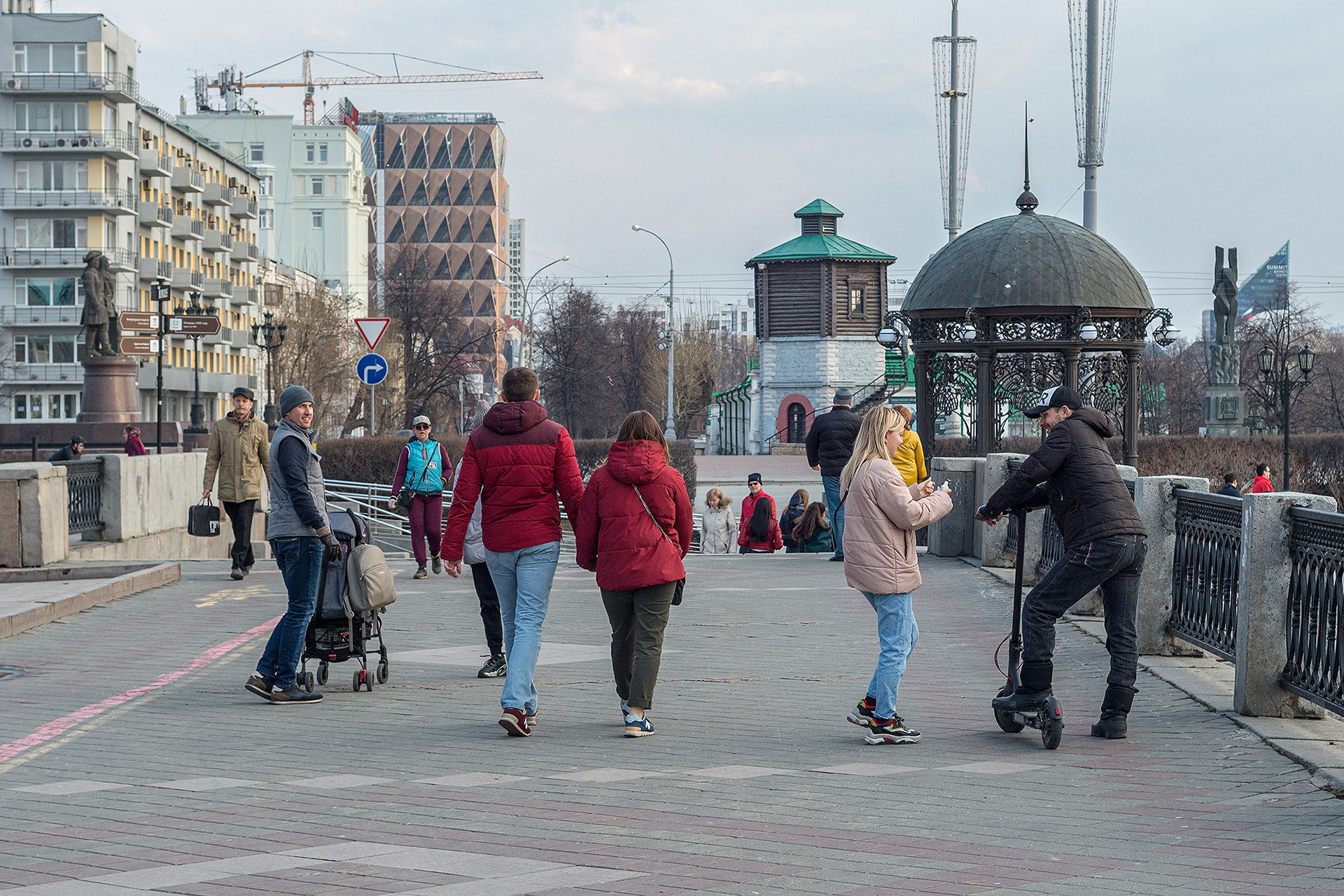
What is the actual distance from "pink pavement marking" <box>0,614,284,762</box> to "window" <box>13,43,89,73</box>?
73911 millimetres

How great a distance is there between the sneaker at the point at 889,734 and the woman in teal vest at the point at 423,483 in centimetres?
878

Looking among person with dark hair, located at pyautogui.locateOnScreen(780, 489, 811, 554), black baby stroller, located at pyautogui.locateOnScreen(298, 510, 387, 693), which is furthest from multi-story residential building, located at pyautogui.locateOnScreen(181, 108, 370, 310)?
black baby stroller, located at pyautogui.locateOnScreen(298, 510, 387, 693)

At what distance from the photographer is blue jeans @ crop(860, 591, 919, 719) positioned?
7.32 metres

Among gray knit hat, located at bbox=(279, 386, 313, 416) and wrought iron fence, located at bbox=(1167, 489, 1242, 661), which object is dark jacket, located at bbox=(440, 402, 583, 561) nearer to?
gray knit hat, located at bbox=(279, 386, 313, 416)

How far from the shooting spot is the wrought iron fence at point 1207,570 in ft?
27.8

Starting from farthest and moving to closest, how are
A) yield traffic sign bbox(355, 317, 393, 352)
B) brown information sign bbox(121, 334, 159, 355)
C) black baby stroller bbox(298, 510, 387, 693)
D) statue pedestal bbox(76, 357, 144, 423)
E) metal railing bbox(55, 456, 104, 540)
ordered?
statue pedestal bbox(76, 357, 144, 423)
brown information sign bbox(121, 334, 159, 355)
yield traffic sign bbox(355, 317, 393, 352)
metal railing bbox(55, 456, 104, 540)
black baby stroller bbox(298, 510, 387, 693)

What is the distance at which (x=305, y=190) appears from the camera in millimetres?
125500

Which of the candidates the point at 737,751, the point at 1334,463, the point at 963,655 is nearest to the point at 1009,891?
the point at 737,751

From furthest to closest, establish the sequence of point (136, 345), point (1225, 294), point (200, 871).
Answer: point (1225, 294), point (136, 345), point (200, 871)

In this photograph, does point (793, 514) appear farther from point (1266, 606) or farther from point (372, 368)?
point (1266, 606)

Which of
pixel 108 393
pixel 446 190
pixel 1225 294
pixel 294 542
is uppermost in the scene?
pixel 446 190

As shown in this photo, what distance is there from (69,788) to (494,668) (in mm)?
3424

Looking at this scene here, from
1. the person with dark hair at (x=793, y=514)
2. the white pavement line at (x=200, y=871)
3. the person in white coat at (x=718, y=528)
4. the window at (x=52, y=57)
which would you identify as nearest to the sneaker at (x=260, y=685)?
the white pavement line at (x=200, y=871)

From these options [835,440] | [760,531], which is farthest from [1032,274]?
[760,531]
